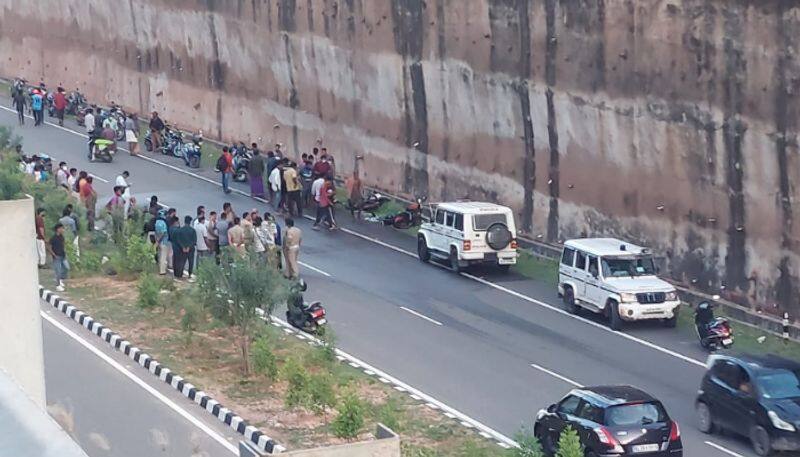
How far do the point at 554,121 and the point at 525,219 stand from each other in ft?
8.31

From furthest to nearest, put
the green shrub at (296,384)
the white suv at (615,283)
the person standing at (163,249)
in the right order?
the person standing at (163,249)
the white suv at (615,283)
the green shrub at (296,384)

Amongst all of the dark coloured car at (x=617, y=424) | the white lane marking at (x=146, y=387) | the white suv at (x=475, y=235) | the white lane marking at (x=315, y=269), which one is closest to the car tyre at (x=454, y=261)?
the white suv at (x=475, y=235)

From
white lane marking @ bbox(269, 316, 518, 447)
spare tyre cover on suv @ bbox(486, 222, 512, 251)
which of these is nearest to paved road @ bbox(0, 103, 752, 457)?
white lane marking @ bbox(269, 316, 518, 447)

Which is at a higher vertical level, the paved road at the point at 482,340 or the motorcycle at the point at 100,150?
the paved road at the point at 482,340

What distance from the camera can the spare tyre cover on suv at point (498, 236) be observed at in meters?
31.7

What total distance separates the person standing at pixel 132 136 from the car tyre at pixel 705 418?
26790 millimetres

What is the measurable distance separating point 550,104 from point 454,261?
4176mm

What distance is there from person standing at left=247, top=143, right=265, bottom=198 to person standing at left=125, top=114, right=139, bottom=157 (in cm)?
724

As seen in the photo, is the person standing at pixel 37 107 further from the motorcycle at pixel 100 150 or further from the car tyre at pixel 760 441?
the car tyre at pixel 760 441

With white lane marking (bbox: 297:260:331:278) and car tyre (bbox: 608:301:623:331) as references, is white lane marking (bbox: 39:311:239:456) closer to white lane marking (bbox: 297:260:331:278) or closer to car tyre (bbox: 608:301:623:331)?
white lane marking (bbox: 297:260:331:278)

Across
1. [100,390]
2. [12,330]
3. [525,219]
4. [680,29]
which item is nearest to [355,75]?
[525,219]

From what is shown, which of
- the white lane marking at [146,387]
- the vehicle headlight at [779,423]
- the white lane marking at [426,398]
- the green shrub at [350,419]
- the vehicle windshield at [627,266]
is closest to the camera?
the green shrub at [350,419]

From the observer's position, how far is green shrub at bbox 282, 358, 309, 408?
2181 cm

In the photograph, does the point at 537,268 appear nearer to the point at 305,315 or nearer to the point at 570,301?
the point at 570,301
